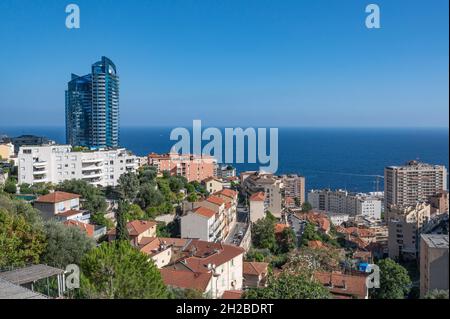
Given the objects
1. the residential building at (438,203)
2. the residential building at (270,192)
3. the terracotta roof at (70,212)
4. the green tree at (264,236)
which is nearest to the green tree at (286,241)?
the green tree at (264,236)

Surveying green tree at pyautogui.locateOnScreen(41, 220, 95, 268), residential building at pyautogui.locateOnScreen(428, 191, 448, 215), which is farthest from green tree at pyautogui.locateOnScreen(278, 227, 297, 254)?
residential building at pyautogui.locateOnScreen(428, 191, 448, 215)

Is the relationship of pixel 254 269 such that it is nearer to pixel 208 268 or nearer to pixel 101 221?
pixel 208 268

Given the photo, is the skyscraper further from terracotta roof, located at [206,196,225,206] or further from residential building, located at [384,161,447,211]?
residential building, located at [384,161,447,211]

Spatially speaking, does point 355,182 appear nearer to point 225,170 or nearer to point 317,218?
point 225,170

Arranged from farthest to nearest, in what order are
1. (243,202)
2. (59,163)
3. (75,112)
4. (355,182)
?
(355,182)
(75,112)
(243,202)
(59,163)

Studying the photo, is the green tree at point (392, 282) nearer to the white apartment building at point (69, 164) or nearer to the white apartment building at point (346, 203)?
the white apartment building at point (69, 164)
